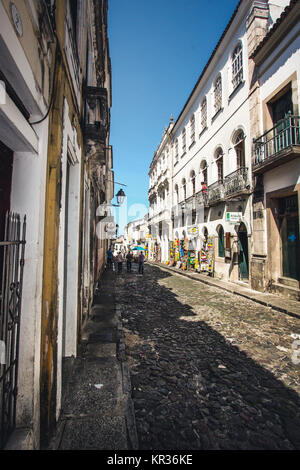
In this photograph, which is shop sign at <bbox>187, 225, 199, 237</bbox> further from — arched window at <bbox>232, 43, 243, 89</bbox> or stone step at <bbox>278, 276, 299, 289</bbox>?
arched window at <bbox>232, 43, 243, 89</bbox>

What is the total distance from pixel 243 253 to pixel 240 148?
5.27 metres

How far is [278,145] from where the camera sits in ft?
27.7

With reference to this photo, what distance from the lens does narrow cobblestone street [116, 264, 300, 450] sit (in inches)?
92.4

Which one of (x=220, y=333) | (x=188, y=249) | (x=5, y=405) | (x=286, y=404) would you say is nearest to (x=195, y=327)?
(x=220, y=333)

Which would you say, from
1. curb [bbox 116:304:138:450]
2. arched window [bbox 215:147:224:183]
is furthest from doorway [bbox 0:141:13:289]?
arched window [bbox 215:147:224:183]

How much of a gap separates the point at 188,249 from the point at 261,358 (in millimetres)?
14114

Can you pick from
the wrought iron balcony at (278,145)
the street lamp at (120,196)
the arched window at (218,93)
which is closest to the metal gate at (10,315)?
the wrought iron balcony at (278,145)

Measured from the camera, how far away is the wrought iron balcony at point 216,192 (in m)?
12.6

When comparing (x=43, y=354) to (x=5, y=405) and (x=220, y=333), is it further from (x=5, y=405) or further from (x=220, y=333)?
(x=220, y=333)

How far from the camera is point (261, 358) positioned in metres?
3.96

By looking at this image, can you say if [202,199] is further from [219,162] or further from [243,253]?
[243,253]

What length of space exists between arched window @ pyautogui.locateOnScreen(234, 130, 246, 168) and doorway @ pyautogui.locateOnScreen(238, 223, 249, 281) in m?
3.12

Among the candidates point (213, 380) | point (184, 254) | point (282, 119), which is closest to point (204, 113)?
point (282, 119)

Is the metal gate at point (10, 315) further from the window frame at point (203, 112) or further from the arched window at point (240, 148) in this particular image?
the window frame at point (203, 112)
